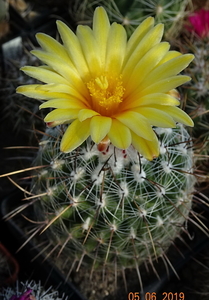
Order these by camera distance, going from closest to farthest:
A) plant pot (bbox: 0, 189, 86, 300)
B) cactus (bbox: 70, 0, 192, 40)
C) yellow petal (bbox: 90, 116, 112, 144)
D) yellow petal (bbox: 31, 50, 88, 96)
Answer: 1. yellow petal (bbox: 90, 116, 112, 144)
2. yellow petal (bbox: 31, 50, 88, 96)
3. plant pot (bbox: 0, 189, 86, 300)
4. cactus (bbox: 70, 0, 192, 40)

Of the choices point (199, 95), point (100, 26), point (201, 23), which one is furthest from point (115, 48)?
point (201, 23)

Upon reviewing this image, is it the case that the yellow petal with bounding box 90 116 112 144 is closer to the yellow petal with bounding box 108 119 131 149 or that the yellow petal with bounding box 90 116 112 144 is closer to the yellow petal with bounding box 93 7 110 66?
the yellow petal with bounding box 108 119 131 149

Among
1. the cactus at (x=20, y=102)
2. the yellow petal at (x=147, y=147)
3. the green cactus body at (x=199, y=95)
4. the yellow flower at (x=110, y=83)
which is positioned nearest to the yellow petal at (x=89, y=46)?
the yellow flower at (x=110, y=83)

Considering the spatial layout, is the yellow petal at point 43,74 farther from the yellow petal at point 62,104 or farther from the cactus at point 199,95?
the cactus at point 199,95

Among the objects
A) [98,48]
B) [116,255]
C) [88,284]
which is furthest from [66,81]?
[88,284]

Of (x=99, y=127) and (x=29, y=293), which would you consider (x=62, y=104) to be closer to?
(x=99, y=127)

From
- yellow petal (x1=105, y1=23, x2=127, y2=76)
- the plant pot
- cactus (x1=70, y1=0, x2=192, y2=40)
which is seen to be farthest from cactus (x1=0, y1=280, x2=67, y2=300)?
cactus (x1=70, y1=0, x2=192, y2=40)

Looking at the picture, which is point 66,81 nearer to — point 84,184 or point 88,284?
point 84,184
